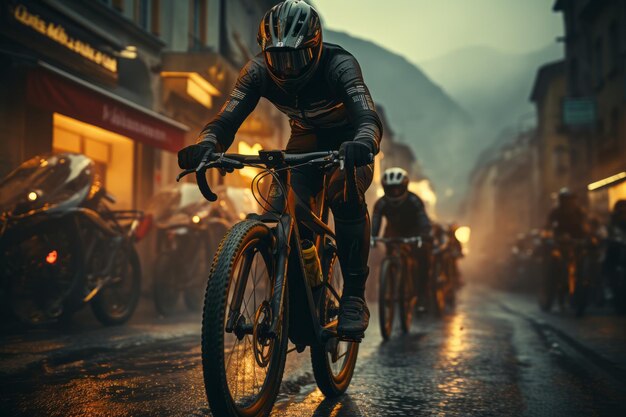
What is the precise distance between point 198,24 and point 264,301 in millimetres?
18070

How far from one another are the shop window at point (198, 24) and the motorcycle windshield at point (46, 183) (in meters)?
12.4

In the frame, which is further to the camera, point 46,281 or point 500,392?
point 46,281

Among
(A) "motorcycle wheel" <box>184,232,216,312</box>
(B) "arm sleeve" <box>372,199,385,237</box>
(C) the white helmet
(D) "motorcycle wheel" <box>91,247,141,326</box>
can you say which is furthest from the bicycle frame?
(A) "motorcycle wheel" <box>184,232,216,312</box>

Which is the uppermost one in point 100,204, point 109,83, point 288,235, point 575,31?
point 575,31

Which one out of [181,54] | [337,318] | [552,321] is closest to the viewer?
[337,318]

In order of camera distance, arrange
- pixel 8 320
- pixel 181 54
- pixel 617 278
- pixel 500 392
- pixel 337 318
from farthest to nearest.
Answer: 1. pixel 181 54
2. pixel 617 278
3. pixel 8 320
4. pixel 500 392
5. pixel 337 318

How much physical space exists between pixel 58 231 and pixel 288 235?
4509 mm

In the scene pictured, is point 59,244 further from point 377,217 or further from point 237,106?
point 237,106

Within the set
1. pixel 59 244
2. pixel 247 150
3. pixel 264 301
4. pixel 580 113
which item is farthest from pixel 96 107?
pixel 580 113

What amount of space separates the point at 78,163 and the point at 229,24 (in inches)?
639

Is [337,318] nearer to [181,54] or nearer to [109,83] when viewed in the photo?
[109,83]

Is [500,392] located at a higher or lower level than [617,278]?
lower

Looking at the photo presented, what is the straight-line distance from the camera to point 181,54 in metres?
17.7

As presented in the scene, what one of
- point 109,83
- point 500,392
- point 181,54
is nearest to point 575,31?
point 181,54
